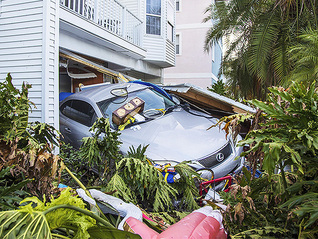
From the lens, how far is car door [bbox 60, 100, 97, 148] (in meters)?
5.21

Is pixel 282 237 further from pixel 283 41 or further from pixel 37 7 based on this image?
pixel 283 41

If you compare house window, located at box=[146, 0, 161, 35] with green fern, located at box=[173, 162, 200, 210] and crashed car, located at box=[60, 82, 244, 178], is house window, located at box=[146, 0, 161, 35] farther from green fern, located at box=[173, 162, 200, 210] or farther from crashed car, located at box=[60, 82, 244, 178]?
green fern, located at box=[173, 162, 200, 210]

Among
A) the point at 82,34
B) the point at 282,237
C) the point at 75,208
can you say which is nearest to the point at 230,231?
the point at 282,237

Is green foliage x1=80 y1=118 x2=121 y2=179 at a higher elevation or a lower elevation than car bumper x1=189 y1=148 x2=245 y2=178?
higher

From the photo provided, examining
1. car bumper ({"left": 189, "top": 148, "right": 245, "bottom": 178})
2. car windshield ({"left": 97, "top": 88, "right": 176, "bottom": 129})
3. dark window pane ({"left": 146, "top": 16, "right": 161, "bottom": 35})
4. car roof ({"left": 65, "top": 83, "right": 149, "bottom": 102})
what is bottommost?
car bumper ({"left": 189, "top": 148, "right": 245, "bottom": 178})

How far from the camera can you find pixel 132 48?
906 cm

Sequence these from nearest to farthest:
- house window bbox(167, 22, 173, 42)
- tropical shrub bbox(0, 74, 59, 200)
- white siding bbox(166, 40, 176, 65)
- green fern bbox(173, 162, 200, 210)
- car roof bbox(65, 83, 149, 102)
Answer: tropical shrub bbox(0, 74, 59, 200)
green fern bbox(173, 162, 200, 210)
car roof bbox(65, 83, 149, 102)
white siding bbox(166, 40, 176, 65)
house window bbox(167, 22, 173, 42)

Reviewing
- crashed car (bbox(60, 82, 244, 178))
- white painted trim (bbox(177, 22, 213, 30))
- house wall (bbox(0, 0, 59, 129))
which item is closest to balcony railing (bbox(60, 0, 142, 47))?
house wall (bbox(0, 0, 59, 129))

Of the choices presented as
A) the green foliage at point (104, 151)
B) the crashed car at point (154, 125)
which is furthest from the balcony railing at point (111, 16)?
the green foliage at point (104, 151)

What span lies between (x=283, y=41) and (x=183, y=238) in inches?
319

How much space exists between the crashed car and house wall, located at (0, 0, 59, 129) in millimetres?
627

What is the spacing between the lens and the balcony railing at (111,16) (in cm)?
702

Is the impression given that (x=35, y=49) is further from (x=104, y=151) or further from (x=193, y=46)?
(x=193, y=46)

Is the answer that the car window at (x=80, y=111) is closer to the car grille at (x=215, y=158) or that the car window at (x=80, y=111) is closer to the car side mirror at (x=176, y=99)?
the car side mirror at (x=176, y=99)
